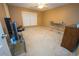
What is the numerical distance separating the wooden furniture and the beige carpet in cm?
6

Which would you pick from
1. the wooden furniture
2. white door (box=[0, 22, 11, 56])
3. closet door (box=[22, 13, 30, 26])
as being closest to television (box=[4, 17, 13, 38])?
white door (box=[0, 22, 11, 56])

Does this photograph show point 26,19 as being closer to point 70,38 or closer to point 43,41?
point 43,41

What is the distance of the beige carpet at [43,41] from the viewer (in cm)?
102

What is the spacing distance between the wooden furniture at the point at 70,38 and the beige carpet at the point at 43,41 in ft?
0.19

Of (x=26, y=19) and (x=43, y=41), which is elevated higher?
(x=26, y=19)

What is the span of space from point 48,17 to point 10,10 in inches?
20.3

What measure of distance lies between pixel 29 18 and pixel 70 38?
2.05 ft

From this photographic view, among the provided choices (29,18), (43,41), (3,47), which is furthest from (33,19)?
(3,47)

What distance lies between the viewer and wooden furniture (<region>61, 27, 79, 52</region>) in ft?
3.13

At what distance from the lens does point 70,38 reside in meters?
1.01

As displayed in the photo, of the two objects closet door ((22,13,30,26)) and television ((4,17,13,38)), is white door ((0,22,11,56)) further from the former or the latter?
closet door ((22,13,30,26))

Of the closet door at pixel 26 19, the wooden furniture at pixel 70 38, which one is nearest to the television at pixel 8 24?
the closet door at pixel 26 19

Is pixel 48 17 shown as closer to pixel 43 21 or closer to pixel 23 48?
pixel 43 21

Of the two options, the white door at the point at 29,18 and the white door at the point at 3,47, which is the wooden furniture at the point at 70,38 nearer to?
the white door at the point at 29,18
